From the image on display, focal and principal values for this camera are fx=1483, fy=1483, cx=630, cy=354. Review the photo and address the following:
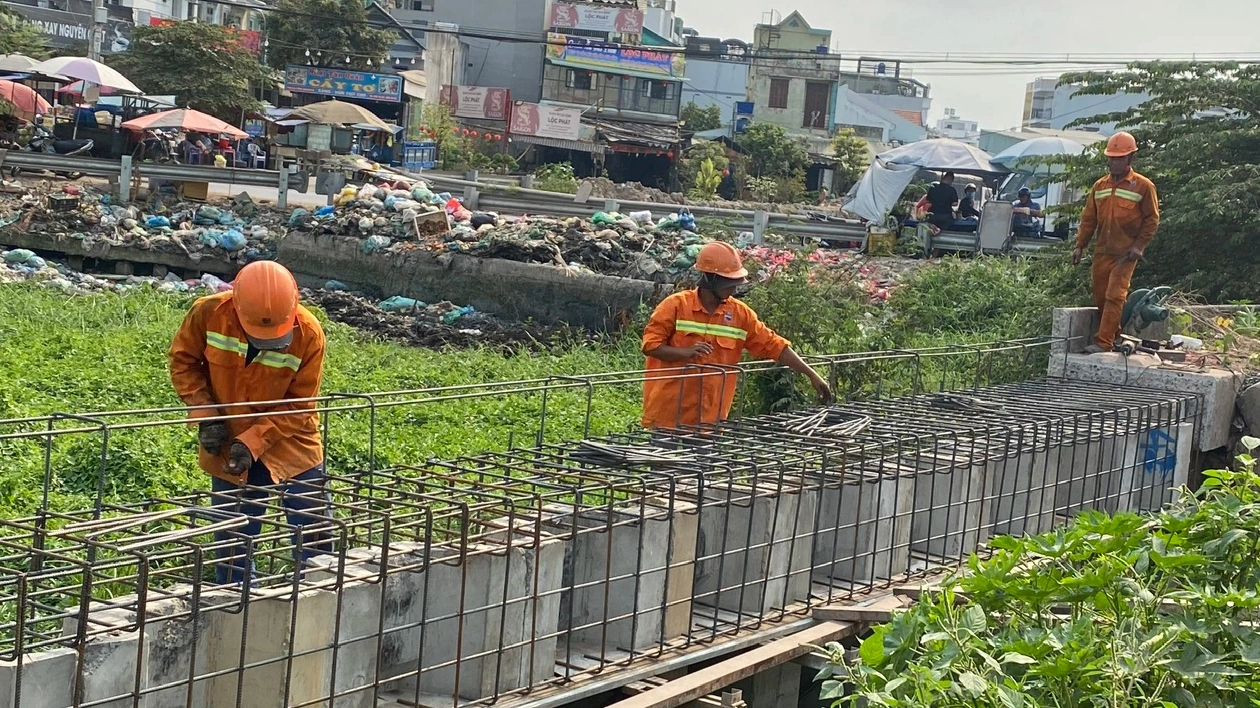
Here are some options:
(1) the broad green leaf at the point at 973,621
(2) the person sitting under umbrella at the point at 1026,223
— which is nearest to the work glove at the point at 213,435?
(1) the broad green leaf at the point at 973,621

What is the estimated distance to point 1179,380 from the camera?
30.3 ft

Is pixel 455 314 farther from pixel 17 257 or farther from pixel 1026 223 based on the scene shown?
pixel 1026 223

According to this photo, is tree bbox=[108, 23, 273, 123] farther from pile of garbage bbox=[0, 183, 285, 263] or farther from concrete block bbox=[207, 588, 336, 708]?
concrete block bbox=[207, 588, 336, 708]

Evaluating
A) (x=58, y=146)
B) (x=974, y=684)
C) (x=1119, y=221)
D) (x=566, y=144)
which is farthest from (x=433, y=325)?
(x=566, y=144)

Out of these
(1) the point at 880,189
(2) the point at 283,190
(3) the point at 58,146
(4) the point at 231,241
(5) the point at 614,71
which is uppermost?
(5) the point at 614,71

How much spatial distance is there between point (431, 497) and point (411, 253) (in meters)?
14.7

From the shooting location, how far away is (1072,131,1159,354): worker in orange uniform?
9.59 m

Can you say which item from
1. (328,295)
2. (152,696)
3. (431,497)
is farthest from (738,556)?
(328,295)

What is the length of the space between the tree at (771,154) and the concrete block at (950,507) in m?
39.1

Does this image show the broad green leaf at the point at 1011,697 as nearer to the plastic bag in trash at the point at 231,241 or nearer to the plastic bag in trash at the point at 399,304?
the plastic bag in trash at the point at 399,304

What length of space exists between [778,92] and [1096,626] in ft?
184

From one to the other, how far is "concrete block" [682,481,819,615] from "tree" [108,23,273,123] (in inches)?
1159

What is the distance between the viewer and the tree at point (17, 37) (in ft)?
113

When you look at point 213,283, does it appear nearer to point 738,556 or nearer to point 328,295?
point 328,295
